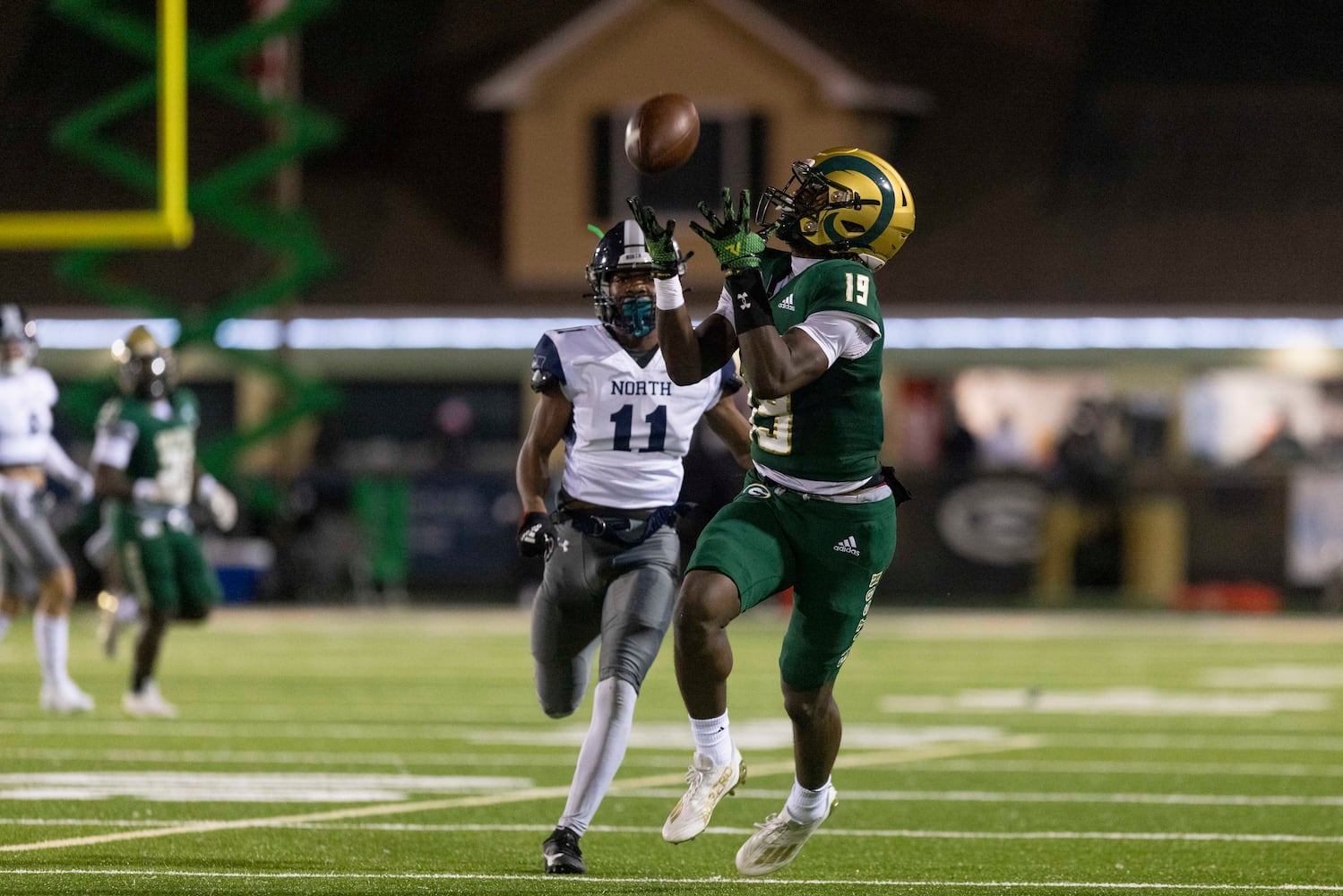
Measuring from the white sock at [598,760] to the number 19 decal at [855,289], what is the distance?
128 cm

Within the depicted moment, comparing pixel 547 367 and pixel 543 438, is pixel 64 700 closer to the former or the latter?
pixel 543 438

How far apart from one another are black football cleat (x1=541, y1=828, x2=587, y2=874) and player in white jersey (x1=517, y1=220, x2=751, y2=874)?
0.46m

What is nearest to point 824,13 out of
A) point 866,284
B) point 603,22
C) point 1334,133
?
point 603,22

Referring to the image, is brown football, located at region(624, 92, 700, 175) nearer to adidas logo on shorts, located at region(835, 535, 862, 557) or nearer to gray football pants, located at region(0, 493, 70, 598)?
adidas logo on shorts, located at region(835, 535, 862, 557)

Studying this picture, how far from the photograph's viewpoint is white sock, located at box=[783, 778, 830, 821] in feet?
19.1

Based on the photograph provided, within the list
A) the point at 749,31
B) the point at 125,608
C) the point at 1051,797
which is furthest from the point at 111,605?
the point at 749,31

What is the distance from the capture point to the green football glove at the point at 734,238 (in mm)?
5305

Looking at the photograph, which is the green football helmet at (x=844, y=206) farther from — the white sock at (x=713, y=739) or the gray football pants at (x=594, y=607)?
the white sock at (x=713, y=739)

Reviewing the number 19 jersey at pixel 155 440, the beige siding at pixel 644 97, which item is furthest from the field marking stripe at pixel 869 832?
the beige siding at pixel 644 97

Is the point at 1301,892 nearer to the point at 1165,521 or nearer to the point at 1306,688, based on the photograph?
the point at 1306,688

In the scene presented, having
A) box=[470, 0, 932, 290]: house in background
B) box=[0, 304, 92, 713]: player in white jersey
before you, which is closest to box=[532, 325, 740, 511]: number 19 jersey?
box=[0, 304, 92, 713]: player in white jersey

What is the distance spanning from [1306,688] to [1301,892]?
725 centimetres

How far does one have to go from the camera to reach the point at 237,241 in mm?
24406

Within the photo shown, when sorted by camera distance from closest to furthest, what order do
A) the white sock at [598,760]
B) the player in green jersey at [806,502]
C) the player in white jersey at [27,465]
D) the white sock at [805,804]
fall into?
the player in green jersey at [806,502], the white sock at [805,804], the white sock at [598,760], the player in white jersey at [27,465]
